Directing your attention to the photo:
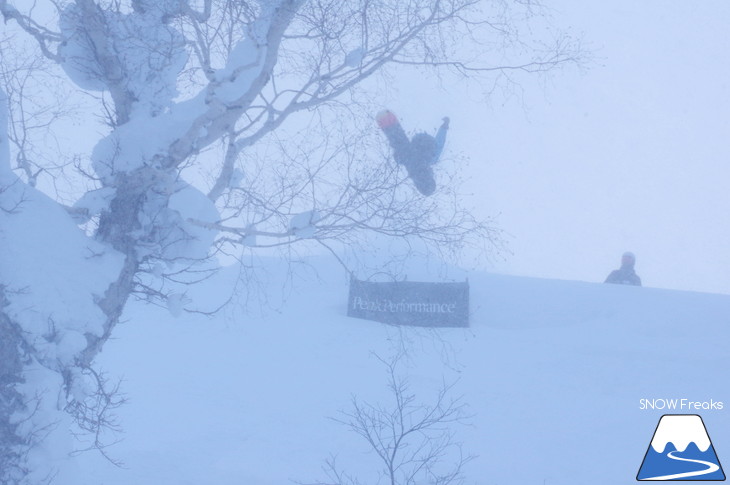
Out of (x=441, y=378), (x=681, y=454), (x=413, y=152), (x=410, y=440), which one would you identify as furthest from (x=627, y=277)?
(x=413, y=152)

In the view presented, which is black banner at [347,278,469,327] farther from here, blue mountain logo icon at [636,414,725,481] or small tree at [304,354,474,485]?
blue mountain logo icon at [636,414,725,481]

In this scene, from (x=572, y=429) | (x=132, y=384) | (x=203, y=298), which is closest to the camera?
(x=572, y=429)

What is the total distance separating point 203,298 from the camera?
11195mm

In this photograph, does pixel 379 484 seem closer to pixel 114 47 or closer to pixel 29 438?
pixel 29 438

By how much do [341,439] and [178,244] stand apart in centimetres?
305

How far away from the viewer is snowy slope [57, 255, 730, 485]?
7.20m

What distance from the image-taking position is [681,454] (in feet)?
18.6

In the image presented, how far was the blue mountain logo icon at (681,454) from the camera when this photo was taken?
566cm

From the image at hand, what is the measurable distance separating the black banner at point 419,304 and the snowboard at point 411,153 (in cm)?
241

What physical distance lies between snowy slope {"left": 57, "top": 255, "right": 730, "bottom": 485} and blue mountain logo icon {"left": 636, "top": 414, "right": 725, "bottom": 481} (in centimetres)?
25

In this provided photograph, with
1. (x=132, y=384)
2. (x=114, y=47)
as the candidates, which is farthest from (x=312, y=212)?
(x=132, y=384)

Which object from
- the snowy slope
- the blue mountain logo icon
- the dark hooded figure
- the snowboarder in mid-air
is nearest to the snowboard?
the snowboarder in mid-air

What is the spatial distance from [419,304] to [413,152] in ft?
10.8

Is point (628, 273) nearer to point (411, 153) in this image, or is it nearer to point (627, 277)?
point (627, 277)
